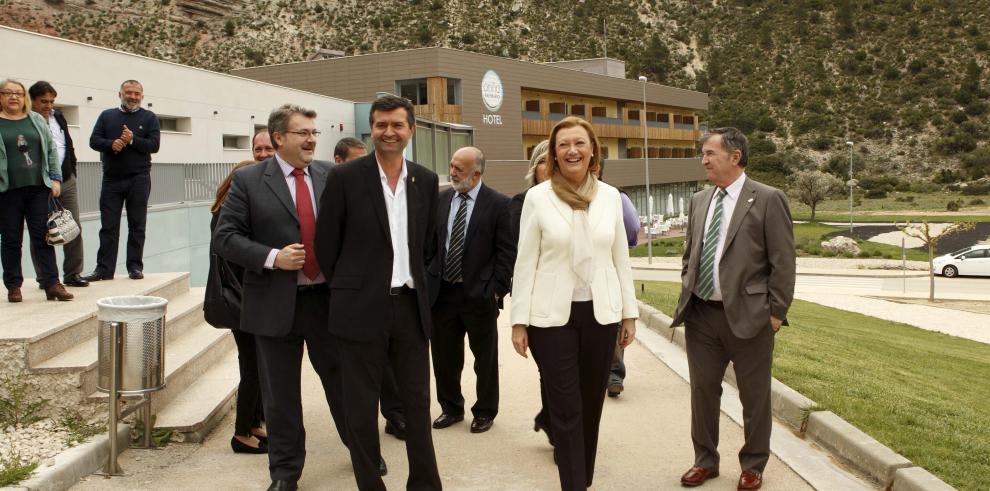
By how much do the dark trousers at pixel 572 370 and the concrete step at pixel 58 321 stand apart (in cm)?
329

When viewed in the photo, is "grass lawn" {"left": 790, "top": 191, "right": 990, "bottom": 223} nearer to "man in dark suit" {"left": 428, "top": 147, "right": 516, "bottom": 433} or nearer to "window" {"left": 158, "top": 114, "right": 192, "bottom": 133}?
"window" {"left": 158, "top": 114, "right": 192, "bottom": 133}

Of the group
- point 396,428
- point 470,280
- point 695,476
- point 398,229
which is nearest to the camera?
point 398,229

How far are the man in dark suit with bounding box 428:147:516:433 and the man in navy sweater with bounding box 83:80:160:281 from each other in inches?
154

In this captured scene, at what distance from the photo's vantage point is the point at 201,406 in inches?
257

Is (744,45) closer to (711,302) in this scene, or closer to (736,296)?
(711,302)

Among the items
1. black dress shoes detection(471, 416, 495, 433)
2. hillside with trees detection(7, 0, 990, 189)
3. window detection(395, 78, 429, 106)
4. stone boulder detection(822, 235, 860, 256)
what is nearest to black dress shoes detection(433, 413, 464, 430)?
black dress shoes detection(471, 416, 495, 433)

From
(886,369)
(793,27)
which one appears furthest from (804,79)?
(886,369)

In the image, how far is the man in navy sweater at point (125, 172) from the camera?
8805 mm

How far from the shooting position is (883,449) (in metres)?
5.53

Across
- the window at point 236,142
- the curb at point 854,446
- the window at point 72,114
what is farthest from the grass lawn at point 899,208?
the curb at point 854,446

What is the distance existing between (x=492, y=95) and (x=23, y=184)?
158 ft

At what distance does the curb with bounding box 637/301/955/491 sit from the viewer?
5082 millimetres

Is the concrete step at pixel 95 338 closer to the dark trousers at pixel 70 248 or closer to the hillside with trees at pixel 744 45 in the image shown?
the dark trousers at pixel 70 248

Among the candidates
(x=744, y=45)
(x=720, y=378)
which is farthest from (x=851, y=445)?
(x=744, y=45)
